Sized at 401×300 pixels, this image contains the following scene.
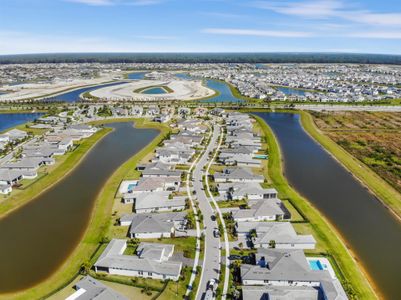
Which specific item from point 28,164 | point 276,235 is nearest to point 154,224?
point 276,235

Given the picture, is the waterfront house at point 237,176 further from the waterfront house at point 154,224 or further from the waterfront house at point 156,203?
the waterfront house at point 154,224

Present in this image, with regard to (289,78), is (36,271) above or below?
below

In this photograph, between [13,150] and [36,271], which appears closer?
[36,271]

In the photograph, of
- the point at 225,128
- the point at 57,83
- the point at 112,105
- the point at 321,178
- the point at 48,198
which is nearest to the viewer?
the point at 48,198

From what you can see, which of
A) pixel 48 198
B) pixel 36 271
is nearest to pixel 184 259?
pixel 36 271

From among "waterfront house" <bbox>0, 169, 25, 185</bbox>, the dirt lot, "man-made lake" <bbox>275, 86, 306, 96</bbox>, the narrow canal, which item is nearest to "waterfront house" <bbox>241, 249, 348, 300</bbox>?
the narrow canal

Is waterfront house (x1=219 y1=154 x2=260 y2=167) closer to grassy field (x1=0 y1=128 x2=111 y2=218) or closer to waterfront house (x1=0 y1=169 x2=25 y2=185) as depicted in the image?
grassy field (x1=0 y1=128 x2=111 y2=218)

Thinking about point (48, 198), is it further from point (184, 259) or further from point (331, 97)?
point (331, 97)

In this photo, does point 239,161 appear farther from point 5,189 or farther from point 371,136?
point 371,136
